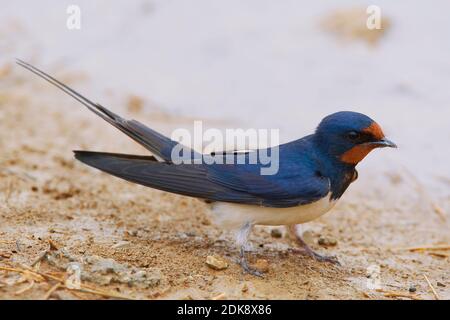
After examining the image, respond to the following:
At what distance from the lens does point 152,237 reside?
12.6 feet

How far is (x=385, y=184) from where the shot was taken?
5062 mm

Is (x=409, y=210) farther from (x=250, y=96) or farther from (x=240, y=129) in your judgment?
(x=250, y=96)

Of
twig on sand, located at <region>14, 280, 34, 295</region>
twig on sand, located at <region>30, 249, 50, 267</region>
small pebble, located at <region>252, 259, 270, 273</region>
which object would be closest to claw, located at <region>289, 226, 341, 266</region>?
small pebble, located at <region>252, 259, 270, 273</region>

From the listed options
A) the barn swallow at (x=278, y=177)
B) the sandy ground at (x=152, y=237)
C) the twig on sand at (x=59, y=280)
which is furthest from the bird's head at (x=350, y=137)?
the twig on sand at (x=59, y=280)

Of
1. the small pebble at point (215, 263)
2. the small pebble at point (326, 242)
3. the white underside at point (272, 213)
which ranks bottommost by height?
the small pebble at point (215, 263)

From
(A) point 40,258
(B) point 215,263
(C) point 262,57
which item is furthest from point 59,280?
(C) point 262,57

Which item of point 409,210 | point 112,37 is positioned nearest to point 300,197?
point 409,210

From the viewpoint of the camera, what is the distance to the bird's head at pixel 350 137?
3527 mm

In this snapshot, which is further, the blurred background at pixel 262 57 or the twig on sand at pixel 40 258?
the blurred background at pixel 262 57

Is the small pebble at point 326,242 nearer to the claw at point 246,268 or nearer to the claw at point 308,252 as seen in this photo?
the claw at point 308,252

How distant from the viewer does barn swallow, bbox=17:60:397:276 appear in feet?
11.6

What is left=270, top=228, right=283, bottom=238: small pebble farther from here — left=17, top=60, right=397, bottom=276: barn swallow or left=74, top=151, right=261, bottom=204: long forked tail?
left=74, top=151, right=261, bottom=204: long forked tail
